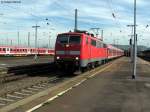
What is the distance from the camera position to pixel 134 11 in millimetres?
27938

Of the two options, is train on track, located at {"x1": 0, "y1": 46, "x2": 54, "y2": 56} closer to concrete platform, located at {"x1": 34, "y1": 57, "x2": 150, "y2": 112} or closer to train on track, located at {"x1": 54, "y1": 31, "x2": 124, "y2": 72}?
train on track, located at {"x1": 54, "y1": 31, "x2": 124, "y2": 72}

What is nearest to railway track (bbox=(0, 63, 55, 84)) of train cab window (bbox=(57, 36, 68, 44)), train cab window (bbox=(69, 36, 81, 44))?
train cab window (bbox=(57, 36, 68, 44))

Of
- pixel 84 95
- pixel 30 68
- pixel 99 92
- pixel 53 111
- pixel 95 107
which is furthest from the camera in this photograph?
pixel 30 68

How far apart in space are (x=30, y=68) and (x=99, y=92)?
52.3 feet

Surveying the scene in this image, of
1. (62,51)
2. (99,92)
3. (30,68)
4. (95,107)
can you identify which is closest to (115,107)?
(95,107)

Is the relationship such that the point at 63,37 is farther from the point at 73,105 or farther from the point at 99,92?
the point at 73,105

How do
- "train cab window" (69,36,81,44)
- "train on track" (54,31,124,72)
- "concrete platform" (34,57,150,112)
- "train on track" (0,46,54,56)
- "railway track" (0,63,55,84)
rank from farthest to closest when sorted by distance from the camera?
"train on track" (0,46,54,56) → "train cab window" (69,36,81,44) → "train on track" (54,31,124,72) → "railway track" (0,63,55,84) → "concrete platform" (34,57,150,112)

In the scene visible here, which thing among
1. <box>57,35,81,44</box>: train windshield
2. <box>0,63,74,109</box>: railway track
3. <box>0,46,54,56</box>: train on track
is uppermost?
<box>57,35,81,44</box>: train windshield

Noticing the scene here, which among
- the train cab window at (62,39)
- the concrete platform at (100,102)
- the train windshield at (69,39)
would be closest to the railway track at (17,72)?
the train cab window at (62,39)

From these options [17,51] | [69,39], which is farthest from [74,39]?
[17,51]

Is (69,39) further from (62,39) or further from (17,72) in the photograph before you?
(17,72)

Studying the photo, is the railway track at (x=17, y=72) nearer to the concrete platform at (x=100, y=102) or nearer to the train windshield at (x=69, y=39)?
the train windshield at (x=69, y=39)

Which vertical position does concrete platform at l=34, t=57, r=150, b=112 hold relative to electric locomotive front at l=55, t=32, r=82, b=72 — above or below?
below

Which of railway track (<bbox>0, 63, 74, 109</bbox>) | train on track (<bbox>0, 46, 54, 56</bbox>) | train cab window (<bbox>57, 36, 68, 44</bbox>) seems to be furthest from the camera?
train on track (<bbox>0, 46, 54, 56</bbox>)
